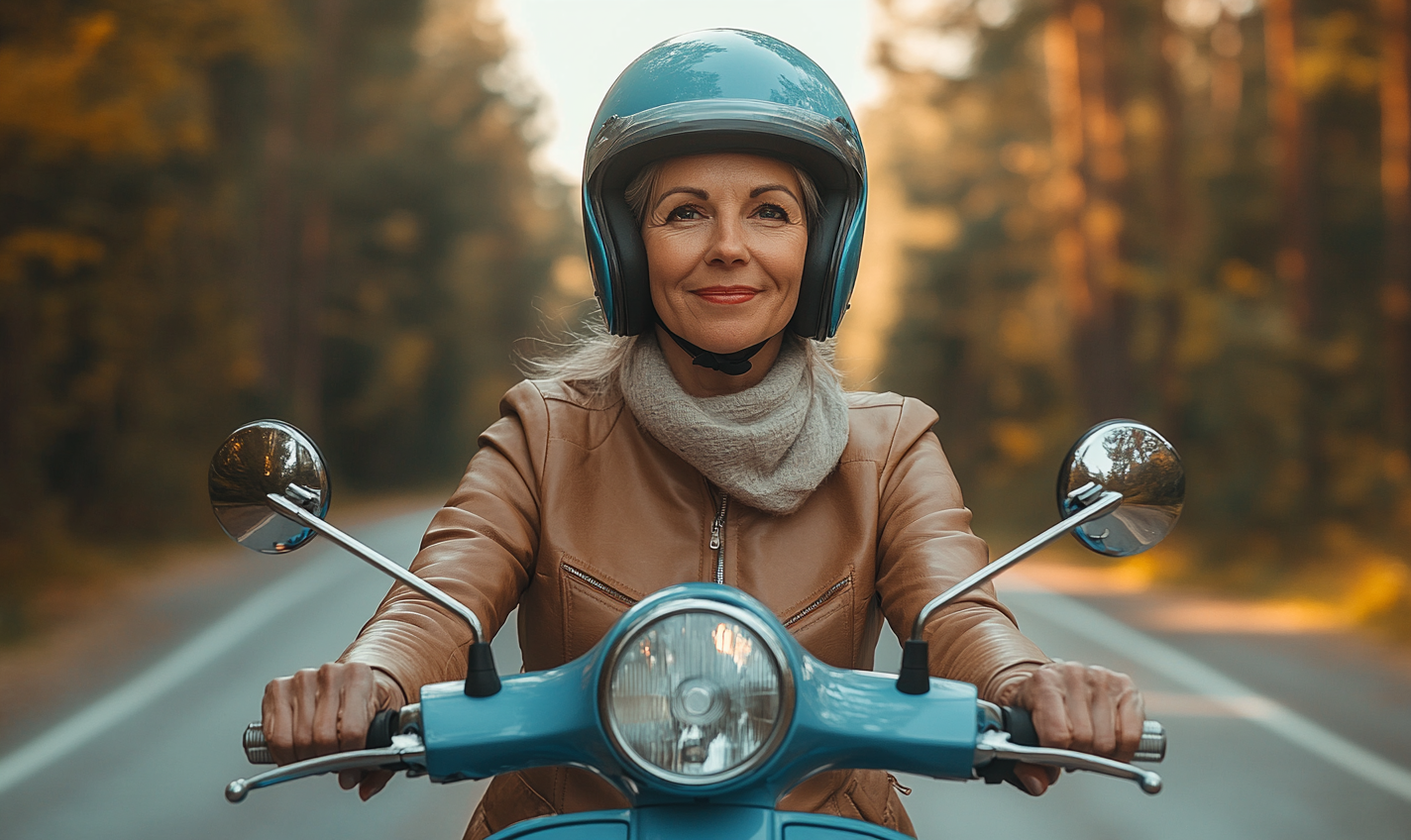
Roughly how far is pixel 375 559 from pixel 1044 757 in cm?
85

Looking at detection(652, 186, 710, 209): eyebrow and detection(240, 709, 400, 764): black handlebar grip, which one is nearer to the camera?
detection(240, 709, 400, 764): black handlebar grip

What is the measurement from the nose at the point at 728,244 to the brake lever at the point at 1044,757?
0.95 m

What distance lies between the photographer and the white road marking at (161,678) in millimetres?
7250

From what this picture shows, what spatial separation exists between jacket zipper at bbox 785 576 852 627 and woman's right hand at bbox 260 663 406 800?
2.58 ft

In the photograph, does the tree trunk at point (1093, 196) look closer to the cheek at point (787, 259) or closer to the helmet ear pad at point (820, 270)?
the helmet ear pad at point (820, 270)

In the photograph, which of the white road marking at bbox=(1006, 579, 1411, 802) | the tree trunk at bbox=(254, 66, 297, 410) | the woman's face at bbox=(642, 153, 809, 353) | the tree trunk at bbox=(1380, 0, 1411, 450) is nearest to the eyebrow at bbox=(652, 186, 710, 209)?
the woman's face at bbox=(642, 153, 809, 353)

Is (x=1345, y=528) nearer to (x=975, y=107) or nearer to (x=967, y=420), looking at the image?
(x=975, y=107)

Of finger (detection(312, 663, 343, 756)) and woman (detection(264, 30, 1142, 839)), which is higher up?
woman (detection(264, 30, 1142, 839))

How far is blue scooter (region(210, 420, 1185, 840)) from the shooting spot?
1.63 m

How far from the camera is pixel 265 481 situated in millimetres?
1958

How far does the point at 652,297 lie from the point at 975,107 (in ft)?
108

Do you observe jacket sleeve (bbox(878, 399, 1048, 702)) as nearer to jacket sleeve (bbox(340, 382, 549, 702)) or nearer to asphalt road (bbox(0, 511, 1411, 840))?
jacket sleeve (bbox(340, 382, 549, 702))

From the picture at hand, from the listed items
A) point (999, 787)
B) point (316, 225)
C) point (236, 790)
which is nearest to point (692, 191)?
point (236, 790)

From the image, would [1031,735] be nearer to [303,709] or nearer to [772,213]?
[303,709]
